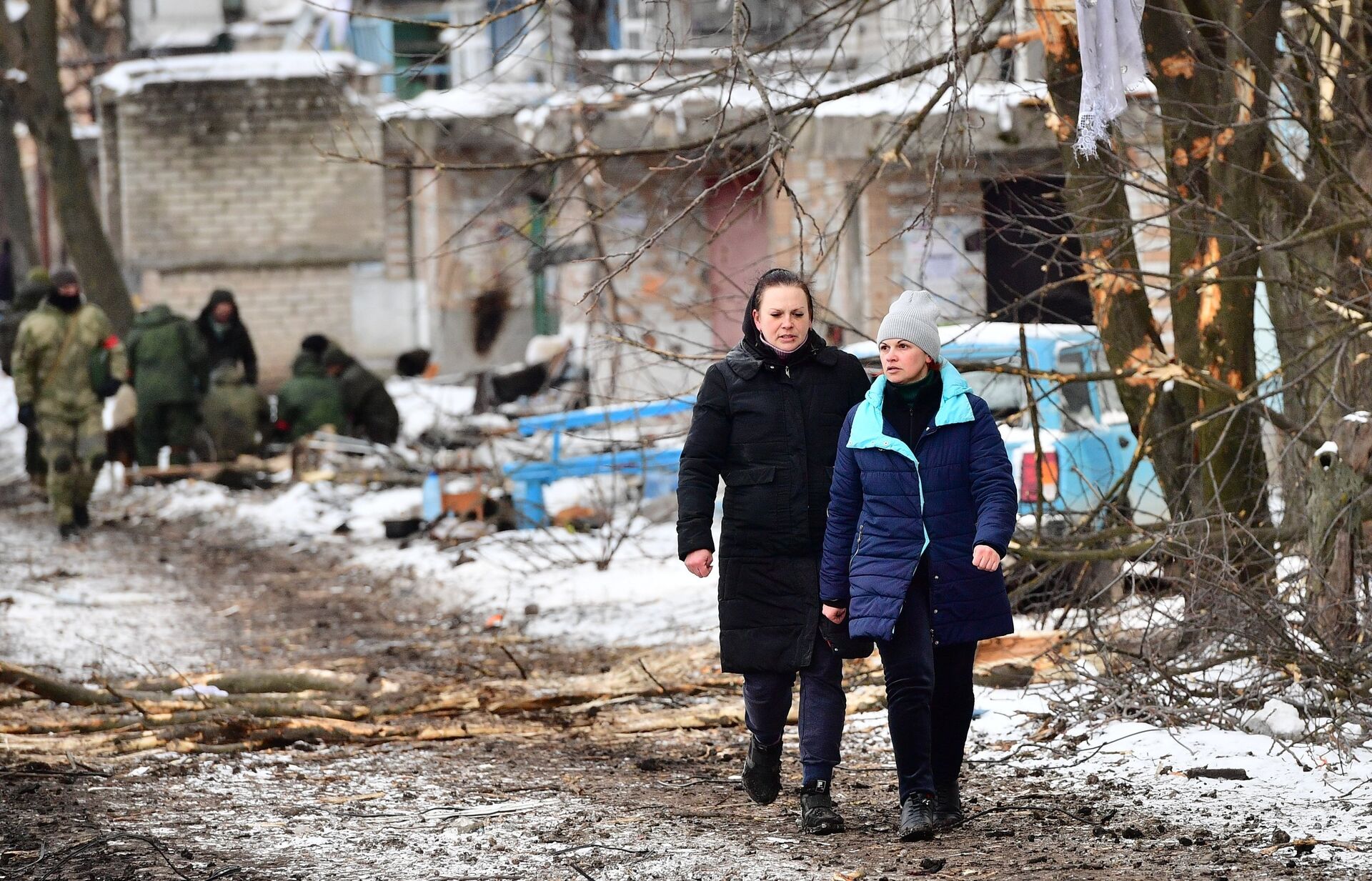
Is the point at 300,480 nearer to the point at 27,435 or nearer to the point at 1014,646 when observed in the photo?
the point at 27,435

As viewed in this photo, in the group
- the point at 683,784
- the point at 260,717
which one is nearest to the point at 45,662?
the point at 260,717

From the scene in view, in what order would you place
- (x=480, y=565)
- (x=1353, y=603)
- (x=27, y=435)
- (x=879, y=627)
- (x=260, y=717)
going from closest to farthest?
(x=879, y=627) < (x=1353, y=603) < (x=260, y=717) < (x=480, y=565) < (x=27, y=435)

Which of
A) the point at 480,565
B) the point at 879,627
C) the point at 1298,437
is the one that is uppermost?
the point at 1298,437

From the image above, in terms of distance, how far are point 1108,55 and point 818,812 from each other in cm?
267

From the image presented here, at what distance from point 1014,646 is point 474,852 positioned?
3358 mm

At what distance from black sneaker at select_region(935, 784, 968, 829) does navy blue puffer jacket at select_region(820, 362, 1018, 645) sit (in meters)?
0.51

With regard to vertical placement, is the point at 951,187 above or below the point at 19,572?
above

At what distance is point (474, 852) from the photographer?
506 centimetres

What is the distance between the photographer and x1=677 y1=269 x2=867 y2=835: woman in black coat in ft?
17.5

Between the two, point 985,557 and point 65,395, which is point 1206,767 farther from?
point 65,395

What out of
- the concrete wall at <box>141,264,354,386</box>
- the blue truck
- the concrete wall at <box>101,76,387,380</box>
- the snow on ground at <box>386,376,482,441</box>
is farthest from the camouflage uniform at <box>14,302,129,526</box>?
the concrete wall at <box>101,76,387,380</box>

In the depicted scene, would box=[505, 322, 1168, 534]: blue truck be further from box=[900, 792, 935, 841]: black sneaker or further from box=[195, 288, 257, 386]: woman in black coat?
box=[195, 288, 257, 386]: woman in black coat

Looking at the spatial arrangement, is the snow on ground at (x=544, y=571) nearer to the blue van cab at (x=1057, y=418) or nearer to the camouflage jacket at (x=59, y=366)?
the camouflage jacket at (x=59, y=366)

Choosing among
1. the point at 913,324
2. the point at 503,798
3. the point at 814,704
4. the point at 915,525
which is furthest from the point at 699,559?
the point at 503,798
